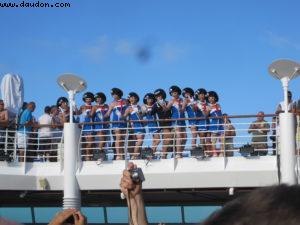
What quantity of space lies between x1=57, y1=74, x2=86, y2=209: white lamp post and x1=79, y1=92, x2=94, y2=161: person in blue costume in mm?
244

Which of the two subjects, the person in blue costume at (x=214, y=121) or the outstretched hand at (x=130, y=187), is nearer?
the outstretched hand at (x=130, y=187)

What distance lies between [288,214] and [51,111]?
14352mm

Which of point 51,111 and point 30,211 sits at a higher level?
point 51,111

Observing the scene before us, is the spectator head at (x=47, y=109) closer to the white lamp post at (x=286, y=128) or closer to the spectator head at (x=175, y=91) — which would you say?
the spectator head at (x=175, y=91)

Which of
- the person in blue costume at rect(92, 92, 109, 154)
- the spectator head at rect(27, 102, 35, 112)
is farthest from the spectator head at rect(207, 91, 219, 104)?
the spectator head at rect(27, 102, 35, 112)

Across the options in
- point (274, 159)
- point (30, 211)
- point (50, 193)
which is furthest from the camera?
point (30, 211)

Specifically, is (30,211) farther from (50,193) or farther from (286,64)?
(286,64)

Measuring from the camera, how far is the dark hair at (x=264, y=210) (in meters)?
1.14

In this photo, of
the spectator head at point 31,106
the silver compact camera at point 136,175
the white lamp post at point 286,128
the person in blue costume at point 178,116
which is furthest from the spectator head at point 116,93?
the silver compact camera at point 136,175

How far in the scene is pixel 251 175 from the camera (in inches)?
530

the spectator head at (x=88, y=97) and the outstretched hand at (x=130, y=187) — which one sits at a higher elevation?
the spectator head at (x=88, y=97)

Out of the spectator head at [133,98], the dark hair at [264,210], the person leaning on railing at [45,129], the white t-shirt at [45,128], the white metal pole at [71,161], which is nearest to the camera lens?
the dark hair at [264,210]

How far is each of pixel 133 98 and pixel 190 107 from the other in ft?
4.15

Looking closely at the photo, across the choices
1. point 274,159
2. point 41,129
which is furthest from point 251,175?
point 41,129
